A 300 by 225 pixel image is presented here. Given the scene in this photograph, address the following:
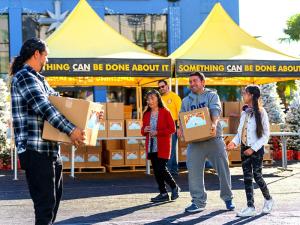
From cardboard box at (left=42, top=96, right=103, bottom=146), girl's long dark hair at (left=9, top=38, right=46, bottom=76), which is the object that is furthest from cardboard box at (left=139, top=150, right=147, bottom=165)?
girl's long dark hair at (left=9, top=38, right=46, bottom=76)

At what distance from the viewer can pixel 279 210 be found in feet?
25.9

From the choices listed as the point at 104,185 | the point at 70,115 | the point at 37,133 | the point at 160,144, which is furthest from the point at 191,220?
the point at 104,185

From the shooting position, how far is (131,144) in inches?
543

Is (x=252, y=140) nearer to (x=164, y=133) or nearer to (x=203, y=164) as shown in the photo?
(x=203, y=164)

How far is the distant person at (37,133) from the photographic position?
449 cm

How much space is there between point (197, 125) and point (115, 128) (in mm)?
5535

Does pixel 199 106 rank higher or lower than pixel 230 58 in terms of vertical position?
lower

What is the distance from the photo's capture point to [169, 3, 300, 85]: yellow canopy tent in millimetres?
12242

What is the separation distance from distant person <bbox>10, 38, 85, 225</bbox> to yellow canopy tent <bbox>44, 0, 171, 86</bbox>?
7.09m

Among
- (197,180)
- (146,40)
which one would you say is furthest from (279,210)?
(146,40)

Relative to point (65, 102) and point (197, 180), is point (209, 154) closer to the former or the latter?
point (197, 180)

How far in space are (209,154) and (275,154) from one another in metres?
9.38

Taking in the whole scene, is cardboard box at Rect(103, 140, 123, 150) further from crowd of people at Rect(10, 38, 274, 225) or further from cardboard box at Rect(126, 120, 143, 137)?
crowd of people at Rect(10, 38, 274, 225)

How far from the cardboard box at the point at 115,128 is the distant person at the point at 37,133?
8.24m
